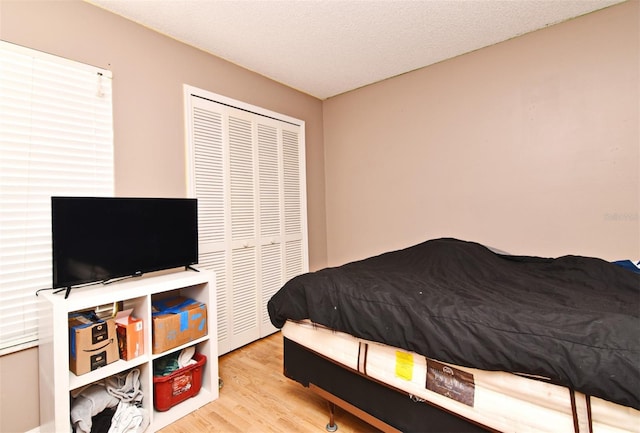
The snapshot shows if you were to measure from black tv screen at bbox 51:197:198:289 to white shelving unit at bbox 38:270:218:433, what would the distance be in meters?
0.10

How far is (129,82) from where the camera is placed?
2150mm

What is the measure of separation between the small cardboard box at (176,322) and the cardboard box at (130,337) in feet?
0.25

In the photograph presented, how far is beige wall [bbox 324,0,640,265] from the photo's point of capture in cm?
217

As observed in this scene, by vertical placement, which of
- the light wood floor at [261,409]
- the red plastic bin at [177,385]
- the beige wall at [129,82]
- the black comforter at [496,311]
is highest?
the beige wall at [129,82]

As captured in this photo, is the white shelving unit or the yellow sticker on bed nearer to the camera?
the yellow sticker on bed

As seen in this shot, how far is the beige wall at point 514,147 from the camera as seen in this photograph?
2.17m

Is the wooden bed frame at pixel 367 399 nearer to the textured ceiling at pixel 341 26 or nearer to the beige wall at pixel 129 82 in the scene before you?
the beige wall at pixel 129 82

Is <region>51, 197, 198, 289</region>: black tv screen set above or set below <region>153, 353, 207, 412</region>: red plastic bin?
above

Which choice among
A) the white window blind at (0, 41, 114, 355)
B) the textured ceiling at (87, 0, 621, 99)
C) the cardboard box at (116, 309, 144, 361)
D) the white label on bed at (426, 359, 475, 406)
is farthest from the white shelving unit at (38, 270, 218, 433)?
the textured ceiling at (87, 0, 621, 99)

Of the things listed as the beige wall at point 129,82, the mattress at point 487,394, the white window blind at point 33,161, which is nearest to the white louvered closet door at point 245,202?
the beige wall at point 129,82

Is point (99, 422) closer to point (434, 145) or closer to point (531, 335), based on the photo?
point (531, 335)

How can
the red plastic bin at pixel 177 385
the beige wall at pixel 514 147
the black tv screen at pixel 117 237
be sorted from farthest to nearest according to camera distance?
the beige wall at pixel 514 147, the red plastic bin at pixel 177 385, the black tv screen at pixel 117 237

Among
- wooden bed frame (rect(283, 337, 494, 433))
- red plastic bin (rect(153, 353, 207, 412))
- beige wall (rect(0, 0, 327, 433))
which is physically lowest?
red plastic bin (rect(153, 353, 207, 412))

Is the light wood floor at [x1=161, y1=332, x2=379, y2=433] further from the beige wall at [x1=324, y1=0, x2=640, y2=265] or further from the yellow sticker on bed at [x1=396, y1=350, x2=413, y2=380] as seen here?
the beige wall at [x1=324, y1=0, x2=640, y2=265]
